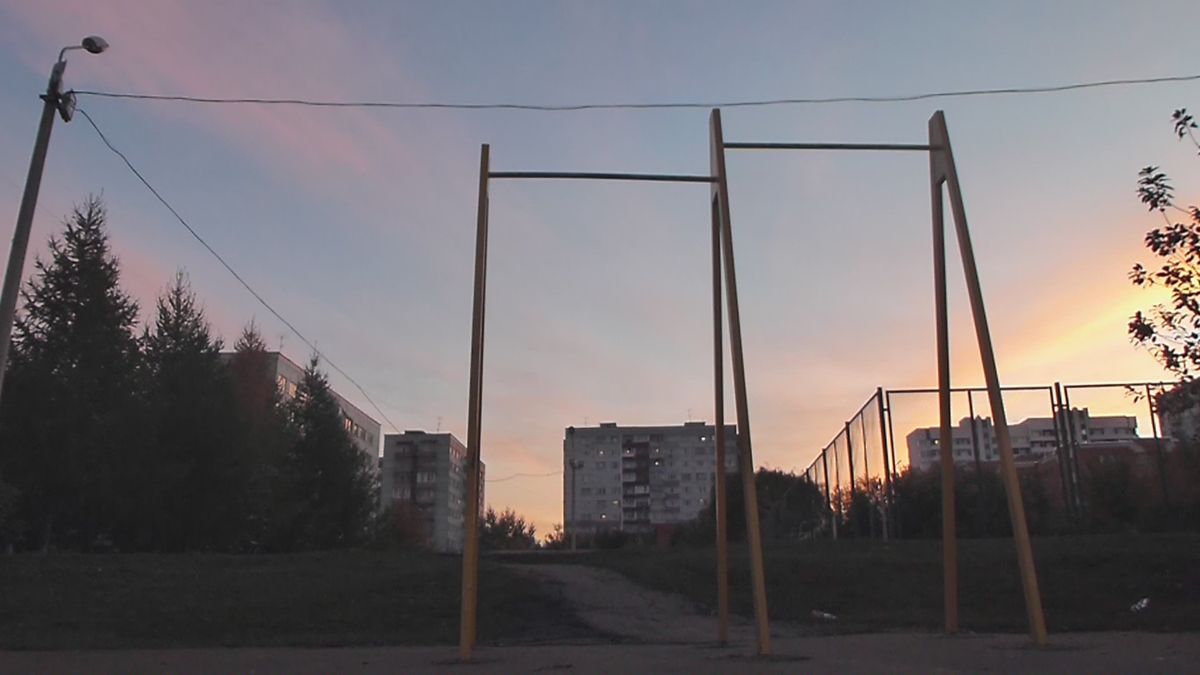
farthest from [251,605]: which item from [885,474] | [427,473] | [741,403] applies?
[427,473]

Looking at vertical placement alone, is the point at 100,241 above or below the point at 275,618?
above

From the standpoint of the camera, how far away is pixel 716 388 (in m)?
9.02

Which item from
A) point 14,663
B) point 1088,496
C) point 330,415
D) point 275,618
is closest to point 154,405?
point 330,415

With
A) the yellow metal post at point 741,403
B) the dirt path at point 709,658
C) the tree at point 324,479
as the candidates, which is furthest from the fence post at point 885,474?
the tree at point 324,479

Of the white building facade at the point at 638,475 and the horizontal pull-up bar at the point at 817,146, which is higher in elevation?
the white building facade at the point at 638,475

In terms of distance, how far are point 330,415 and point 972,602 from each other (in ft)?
102

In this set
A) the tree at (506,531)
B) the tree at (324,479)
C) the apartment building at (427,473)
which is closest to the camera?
the tree at (324,479)

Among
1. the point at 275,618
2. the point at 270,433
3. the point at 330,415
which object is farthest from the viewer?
the point at 330,415

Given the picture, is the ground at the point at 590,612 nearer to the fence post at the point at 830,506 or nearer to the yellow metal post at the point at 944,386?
the yellow metal post at the point at 944,386

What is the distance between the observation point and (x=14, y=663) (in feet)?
29.5

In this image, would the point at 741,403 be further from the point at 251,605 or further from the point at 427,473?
the point at 427,473

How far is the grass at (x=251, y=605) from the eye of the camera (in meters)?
11.5

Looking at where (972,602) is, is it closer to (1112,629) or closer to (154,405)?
(1112,629)

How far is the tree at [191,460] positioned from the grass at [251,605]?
10120 mm
